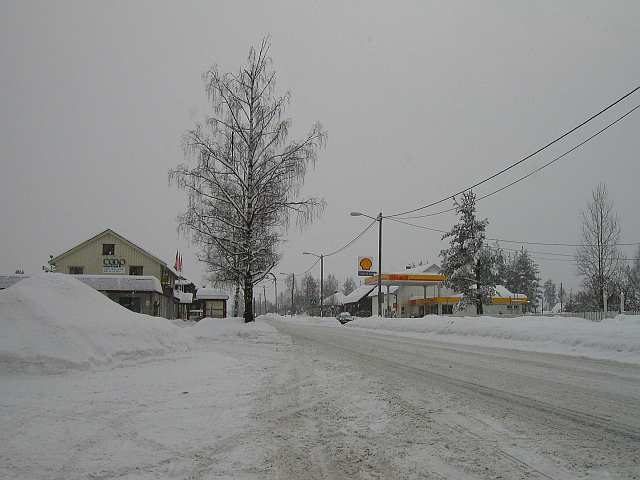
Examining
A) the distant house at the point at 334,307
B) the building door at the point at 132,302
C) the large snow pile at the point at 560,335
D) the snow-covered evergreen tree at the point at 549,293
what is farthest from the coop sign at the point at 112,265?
the snow-covered evergreen tree at the point at 549,293

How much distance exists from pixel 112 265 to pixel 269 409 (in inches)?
1721

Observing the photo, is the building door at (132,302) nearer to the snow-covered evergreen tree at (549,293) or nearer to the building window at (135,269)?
the building window at (135,269)

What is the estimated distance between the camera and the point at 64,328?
870cm

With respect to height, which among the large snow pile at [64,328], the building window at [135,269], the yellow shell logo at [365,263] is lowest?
the large snow pile at [64,328]

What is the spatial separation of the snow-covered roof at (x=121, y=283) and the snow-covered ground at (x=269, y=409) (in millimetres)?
31882

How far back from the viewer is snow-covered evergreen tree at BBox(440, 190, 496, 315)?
4512cm

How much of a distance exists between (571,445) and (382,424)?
1893 millimetres

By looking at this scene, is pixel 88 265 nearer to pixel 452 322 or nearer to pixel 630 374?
pixel 452 322

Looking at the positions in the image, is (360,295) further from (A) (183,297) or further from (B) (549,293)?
(B) (549,293)

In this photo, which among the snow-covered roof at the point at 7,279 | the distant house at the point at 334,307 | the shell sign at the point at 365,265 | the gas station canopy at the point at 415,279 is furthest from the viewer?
the distant house at the point at 334,307

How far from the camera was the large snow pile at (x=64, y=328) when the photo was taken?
8117 mm

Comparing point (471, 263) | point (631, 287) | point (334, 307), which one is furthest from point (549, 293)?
point (471, 263)

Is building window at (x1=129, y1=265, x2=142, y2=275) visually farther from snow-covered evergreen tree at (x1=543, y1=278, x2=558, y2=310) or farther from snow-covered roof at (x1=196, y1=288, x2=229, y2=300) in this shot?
snow-covered evergreen tree at (x1=543, y1=278, x2=558, y2=310)

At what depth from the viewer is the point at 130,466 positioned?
4.17 meters
